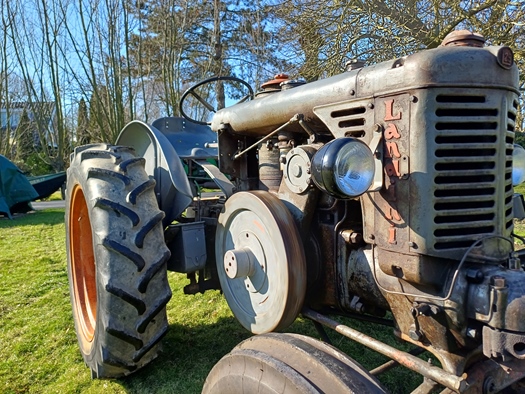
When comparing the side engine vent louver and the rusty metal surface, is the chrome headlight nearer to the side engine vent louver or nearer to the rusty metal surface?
the side engine vent louver

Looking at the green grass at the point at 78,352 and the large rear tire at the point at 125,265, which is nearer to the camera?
the large rear tire at the point at 125,265

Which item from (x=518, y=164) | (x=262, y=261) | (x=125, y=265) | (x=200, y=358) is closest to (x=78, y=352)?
(x=200, y=358)

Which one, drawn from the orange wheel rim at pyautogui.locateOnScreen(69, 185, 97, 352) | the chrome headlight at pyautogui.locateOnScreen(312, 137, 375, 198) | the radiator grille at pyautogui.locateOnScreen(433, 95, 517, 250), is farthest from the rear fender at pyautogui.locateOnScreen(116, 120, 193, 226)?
the radiator grille at pyautogui.locateOnScreen(433, 95, 517, 250)

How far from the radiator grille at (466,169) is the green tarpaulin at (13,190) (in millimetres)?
11551

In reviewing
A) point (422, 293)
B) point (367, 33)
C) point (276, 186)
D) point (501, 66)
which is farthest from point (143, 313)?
point (367, 33)

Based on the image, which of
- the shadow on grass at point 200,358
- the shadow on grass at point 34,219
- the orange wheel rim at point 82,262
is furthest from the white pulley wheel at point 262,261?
the shadow on grass at point 34,219

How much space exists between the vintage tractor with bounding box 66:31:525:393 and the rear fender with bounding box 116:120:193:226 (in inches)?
10.8

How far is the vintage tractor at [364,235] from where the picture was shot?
5.23 ft

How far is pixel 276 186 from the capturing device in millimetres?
2676

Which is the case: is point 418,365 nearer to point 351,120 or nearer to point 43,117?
point 351,120

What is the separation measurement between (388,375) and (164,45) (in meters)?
17.3

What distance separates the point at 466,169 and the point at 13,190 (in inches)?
479

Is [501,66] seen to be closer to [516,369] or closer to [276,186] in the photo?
[516,369]

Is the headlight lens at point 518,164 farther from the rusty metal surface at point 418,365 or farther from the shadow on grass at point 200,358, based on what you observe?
the shadow on grass at point 200,358
